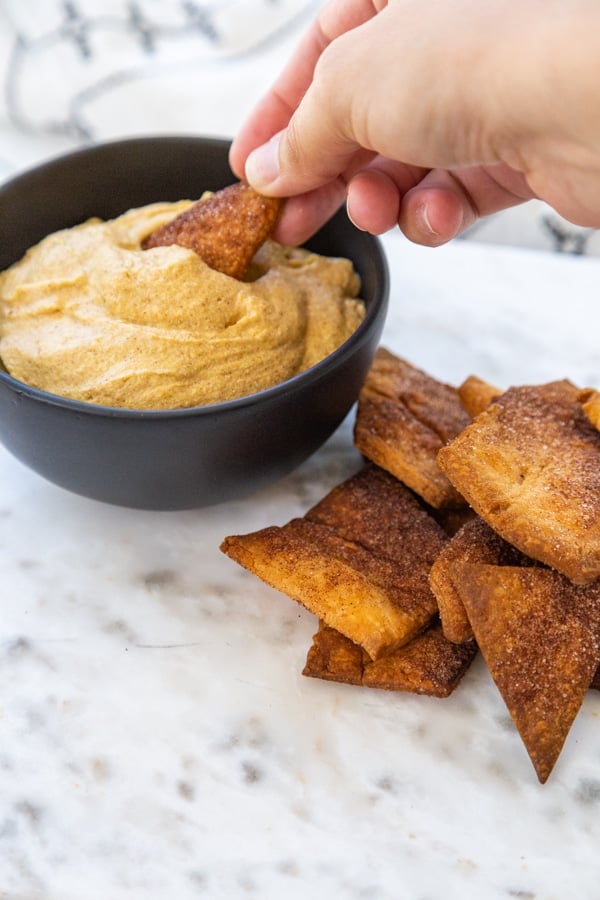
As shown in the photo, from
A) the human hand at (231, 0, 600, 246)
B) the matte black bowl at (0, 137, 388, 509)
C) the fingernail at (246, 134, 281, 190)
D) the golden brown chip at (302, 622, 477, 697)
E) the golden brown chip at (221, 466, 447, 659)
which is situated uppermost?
the human hand at (231, 0, 600, 246)

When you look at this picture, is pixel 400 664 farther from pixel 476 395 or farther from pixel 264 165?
pixel 264 165

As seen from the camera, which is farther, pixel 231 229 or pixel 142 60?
pixel 142 60

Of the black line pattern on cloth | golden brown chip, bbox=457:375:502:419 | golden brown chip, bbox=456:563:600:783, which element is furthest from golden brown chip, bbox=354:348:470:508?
the black line pattern on cloth

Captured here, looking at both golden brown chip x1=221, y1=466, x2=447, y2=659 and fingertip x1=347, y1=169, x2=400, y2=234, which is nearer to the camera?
golden brown chip x1=221, y1=466, x2=447, y2=659

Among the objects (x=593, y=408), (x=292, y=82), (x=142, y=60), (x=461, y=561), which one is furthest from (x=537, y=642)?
(x=142, y=60)

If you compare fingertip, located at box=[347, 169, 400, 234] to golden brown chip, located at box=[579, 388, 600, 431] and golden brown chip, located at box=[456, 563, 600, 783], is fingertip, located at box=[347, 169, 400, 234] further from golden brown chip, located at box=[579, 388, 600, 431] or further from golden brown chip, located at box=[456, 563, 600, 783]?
golden brown chip, located at box=[456, 563, 600, 783]

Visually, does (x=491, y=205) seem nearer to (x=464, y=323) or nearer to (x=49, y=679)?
Result: (x=464, y=323)
